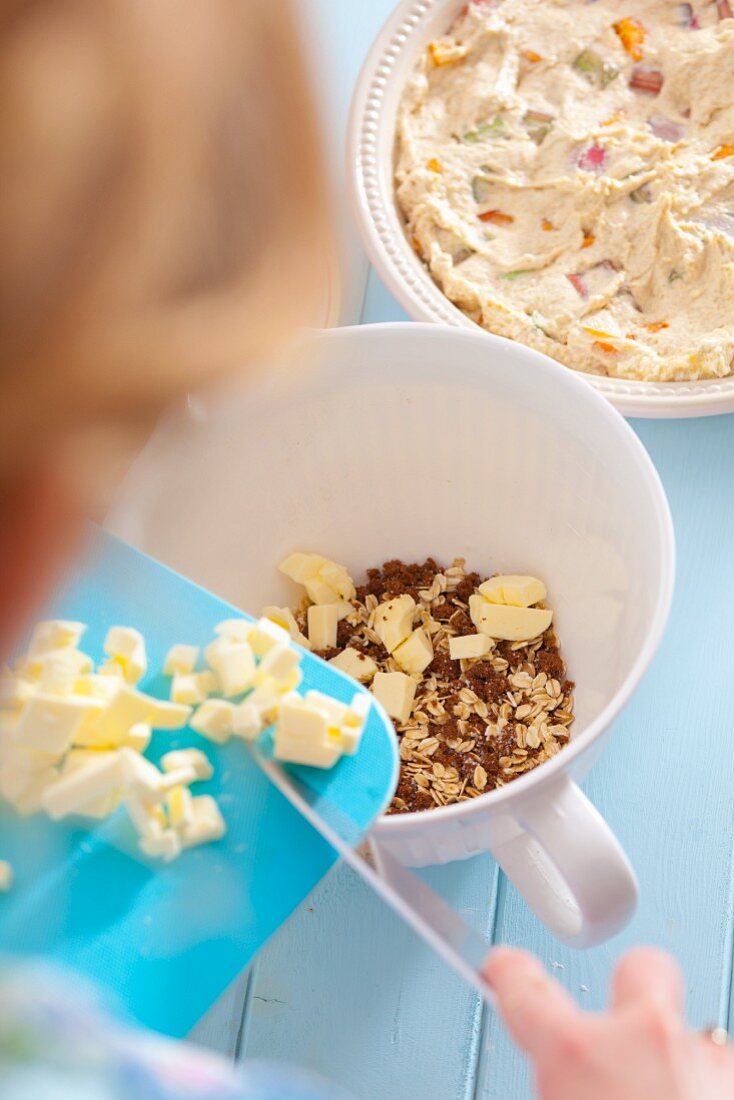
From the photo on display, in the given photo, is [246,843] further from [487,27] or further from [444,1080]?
[487,27]

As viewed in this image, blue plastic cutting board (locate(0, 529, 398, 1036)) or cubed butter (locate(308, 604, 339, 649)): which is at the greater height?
blue plastic cutting board (locate(0, 529, 398, 1036))

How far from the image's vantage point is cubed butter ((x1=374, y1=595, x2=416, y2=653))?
863mm

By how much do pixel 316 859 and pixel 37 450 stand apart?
0.34 metres

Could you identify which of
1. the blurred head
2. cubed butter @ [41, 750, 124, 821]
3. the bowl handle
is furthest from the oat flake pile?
the blurred head

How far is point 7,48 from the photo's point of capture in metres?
0.27

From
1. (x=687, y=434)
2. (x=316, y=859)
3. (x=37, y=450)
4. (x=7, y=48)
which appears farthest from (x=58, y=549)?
(x=687, y=434)

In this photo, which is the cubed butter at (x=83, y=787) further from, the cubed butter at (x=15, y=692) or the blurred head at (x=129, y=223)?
the blurred head at (x=129, y=223)

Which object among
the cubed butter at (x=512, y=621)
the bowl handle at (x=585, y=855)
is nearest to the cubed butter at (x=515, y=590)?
the cubed butter at (x=512, y=621)

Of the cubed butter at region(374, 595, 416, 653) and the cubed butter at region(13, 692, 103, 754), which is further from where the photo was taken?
the cubed butter at region(374, 595, 416, 653)

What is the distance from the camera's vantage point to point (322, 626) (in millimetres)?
877

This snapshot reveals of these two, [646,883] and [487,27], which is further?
[487,27]

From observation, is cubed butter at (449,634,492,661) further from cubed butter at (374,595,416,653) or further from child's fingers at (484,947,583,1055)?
child's fingers at (484,947,583,1055)

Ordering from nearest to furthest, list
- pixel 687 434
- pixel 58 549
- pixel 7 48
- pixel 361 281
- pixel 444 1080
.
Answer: pixel 7 48
pixel 58 549
pixel 444 1080
pixel 687 434
pixel 361 281

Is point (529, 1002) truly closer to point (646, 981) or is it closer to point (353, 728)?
point (646, 981)
